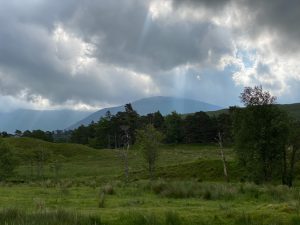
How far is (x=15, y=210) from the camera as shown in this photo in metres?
16.5

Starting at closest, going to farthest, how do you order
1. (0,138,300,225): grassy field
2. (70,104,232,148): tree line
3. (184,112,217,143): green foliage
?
1. (0,138,300,225): grassy field
2. (184,112,217,143): green foliage
3. (70,104,232,148): tree line

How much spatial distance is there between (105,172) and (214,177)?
2620 cm

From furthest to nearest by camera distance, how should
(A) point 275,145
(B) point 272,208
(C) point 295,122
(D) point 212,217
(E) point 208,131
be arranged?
(E) point 208,131, (C) point 295,122, (A) point 275,145, (B) point 272,208, (D) point 212,217

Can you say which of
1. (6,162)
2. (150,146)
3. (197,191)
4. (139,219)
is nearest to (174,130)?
(6,162)

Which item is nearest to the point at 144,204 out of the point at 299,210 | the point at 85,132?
the point at 299,210

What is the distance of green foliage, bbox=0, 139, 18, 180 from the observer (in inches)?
2687

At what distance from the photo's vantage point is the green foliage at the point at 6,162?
224 feet

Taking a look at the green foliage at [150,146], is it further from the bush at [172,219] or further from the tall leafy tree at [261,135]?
the bush at [172,219]

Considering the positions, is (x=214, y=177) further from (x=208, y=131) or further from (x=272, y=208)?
(x=208, y=131)

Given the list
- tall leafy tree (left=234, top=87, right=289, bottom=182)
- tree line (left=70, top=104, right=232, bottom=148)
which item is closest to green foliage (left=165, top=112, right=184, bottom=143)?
tree line (left=70, top=104, right=232, bottom=148)

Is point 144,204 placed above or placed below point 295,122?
below

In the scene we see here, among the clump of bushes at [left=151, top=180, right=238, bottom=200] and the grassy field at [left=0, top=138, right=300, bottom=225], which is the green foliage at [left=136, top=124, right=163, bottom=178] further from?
the clump of bushes at [left=151, top=180, right=238, bottom=200]

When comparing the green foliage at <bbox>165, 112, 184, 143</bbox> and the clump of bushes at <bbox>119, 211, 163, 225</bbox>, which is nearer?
the clump of bushes at <bbox>119, 211, 163, 225</bbox>

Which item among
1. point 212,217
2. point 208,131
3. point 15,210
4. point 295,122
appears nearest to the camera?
point 15,210
